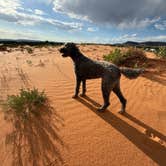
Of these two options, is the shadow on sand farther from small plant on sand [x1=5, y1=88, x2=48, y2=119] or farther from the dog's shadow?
the dog's shadow

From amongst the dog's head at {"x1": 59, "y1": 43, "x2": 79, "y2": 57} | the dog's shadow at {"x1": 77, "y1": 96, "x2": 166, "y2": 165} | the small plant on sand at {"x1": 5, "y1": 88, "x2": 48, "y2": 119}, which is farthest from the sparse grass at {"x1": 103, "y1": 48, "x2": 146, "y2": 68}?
the small plant on sand at {"x1": 5, "y1": 88, "x2": 48, "y2": 119}

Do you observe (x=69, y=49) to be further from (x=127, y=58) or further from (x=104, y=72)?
(x=127, y=58)

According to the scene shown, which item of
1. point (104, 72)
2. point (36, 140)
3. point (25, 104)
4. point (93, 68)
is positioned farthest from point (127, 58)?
point (36, 140)

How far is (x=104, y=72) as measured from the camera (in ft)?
11.6

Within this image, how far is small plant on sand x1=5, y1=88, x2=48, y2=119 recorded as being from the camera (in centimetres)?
351

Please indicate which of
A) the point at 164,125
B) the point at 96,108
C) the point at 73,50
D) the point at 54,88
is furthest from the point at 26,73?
the point at 164,125

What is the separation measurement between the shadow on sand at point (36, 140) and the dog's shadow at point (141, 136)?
107cm

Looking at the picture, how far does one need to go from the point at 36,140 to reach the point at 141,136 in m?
1.90

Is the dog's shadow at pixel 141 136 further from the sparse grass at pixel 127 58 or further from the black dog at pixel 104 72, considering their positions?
the sparse grass at pixel 127 58

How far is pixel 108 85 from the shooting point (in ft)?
11.4

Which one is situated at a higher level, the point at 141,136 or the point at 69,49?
the point at 69,49

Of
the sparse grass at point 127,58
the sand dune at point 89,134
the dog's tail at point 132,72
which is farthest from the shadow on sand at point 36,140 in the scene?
the sparse grass at point 127,58

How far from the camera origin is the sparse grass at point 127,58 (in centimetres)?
796

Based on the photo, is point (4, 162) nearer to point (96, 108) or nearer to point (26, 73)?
point (96, 108)
